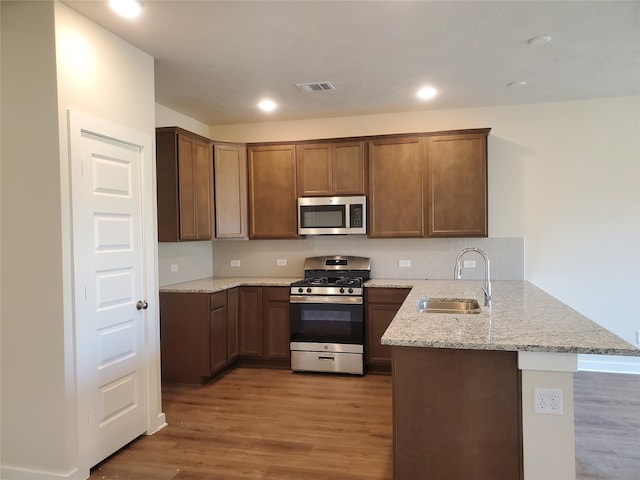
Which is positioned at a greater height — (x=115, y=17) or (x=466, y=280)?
(x=115, y=17)

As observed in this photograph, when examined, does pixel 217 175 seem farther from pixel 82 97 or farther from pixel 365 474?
pixel 365 474

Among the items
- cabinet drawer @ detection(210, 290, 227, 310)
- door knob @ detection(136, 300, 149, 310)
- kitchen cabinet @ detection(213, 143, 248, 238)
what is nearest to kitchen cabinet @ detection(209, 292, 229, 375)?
cabinet drawer @ detection(210, 290, 227, 310)

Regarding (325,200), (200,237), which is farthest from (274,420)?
(325,200)

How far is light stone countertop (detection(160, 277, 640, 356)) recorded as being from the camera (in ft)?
6.29

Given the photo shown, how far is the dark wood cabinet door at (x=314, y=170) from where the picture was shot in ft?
15.7

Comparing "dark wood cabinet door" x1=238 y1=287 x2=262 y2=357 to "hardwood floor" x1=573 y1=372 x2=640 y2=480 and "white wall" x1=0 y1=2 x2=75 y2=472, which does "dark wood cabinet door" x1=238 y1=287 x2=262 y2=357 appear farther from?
"hardwood floor" x1=573 y1=372 x2=640 y2=480

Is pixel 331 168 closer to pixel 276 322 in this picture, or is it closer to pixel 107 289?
pixel 276 322

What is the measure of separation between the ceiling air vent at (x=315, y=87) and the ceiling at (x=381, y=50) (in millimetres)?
63

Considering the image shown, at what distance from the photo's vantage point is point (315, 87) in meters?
3.96

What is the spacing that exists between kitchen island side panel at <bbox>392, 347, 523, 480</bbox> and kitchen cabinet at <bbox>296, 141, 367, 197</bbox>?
Result: 2780mm

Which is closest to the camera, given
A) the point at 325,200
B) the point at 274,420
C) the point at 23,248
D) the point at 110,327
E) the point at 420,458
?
the point at 420,458

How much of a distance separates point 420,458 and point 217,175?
3446mm

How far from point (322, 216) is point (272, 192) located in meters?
0.62

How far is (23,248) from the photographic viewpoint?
99.7 inches
